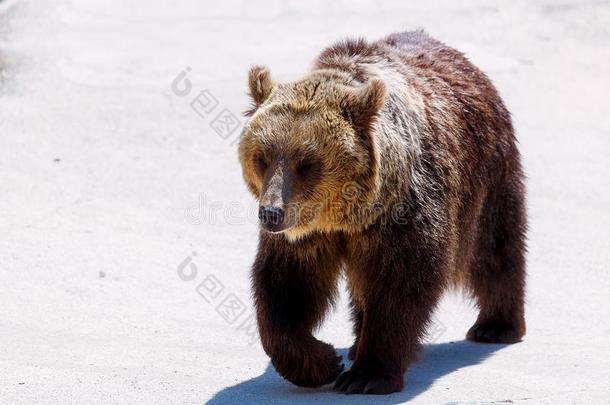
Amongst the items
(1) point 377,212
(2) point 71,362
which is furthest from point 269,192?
(2) point 71,362

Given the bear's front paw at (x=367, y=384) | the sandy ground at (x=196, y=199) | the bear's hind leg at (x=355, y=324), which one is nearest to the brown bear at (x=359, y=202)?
the bear's front paw at (x=367, y=384)

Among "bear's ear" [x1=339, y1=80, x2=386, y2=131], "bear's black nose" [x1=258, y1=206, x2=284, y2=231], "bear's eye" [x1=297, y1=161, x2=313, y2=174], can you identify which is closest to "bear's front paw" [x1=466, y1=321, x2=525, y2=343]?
→ "bear's ear" [x1=339, y1=80, x2=386, y2=131]

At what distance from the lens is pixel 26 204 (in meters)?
9.38

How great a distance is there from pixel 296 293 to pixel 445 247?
0.89m

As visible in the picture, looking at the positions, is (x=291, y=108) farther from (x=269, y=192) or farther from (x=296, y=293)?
(x=296, y=293)

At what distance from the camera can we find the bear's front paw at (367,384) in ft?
20.0

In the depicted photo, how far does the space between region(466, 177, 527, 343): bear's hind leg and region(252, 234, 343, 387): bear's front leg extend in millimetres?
1713

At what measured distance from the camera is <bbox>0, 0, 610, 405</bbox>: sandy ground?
6.51 meters

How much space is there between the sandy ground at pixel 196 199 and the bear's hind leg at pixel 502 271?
184mm

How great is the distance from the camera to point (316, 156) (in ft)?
18.9

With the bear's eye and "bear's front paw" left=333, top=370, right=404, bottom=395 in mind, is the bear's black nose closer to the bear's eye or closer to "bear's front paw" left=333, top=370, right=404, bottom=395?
the bear's eye

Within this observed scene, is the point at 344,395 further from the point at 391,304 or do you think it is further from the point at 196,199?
the point at 196,199

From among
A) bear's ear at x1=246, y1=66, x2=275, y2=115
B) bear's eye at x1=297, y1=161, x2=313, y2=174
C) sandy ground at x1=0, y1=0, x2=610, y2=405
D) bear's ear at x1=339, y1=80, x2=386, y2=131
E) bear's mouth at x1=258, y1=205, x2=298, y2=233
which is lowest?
sandy ground at x1=0, y1=0, x2=610, y2=405

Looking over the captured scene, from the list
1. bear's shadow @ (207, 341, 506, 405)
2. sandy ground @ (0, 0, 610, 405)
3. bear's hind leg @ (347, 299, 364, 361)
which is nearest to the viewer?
bear's shadow @ (207, 341, 506, 405)
